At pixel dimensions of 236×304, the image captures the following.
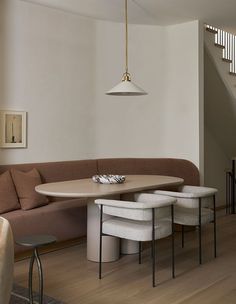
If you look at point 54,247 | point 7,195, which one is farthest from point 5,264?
point 54,247

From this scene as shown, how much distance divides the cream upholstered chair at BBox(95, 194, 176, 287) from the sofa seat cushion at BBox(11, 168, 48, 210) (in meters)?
0.93

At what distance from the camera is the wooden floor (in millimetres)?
3033

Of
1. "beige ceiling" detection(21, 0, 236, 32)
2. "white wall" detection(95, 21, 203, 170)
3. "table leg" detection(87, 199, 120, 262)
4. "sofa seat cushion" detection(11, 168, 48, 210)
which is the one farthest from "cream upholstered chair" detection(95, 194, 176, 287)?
"beige ceiling" detection(21, 0, 236, 32)

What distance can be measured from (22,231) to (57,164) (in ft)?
3.86

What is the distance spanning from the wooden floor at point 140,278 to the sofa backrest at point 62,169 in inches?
34.7

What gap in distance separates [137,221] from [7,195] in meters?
1.40

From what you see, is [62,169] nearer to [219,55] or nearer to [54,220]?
[54,220]

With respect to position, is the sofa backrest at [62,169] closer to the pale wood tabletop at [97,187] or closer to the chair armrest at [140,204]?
the pale wood tabletop at [97,187]

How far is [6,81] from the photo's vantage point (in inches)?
176

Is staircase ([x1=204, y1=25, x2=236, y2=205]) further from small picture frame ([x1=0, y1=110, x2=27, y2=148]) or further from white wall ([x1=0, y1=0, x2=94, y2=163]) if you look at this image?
small picture frame ([x1=0, y1=110, x2=27, y2=148])

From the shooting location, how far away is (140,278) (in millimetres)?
3445

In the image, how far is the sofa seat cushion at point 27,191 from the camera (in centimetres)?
412

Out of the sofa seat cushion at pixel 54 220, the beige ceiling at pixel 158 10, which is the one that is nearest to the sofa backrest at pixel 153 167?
the sofa seat cushion at pixel 54 220

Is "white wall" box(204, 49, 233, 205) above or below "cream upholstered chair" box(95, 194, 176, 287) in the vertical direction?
above
